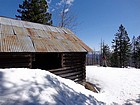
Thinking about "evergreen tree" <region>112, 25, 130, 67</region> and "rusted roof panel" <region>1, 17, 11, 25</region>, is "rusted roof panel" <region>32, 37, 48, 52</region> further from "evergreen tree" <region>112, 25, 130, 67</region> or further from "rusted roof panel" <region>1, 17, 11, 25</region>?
"evergreen tree" <region>112, 25, 130, 67</region>

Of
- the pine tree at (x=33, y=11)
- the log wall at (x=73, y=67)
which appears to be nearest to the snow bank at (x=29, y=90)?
the log wall at (x=73, y=67)

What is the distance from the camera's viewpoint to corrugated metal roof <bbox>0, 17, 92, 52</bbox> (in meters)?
9.07

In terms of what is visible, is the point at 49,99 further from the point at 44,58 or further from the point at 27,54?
the point at 44,58

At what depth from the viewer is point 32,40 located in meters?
10.3

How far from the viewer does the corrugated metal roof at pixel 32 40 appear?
9073 mm

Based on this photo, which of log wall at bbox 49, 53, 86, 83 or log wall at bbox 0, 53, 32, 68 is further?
log wall at bbox 49, 53, 86, 83

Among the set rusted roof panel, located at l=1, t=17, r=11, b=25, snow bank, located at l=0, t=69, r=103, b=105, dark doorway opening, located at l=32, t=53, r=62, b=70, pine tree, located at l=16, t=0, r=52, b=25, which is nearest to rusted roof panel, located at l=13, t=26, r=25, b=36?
rusted roof panel, located at l=1, t=17, r=11, b=25

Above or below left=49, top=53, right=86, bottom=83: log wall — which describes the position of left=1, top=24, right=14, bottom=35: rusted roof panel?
above

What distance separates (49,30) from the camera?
13375mm

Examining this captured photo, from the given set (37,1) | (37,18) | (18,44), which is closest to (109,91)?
(18,44)

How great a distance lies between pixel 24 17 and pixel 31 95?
87.1ft

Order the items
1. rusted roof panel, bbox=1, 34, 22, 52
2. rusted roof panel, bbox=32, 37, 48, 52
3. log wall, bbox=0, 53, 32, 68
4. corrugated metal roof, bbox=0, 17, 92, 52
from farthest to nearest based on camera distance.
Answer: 1. rusted roof panel, bbox=32, 37, 48, 52
2. corrugated metal roof, bbox=0, 17, 92, 52
3. log wall, bbox=0, 53, 32, 68
4. rusted roof panel, bbox=1, 34, 22, 52

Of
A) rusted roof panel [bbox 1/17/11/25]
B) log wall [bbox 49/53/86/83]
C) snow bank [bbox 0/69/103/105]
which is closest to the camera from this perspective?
snow bank [bbox 0/69/103/105]

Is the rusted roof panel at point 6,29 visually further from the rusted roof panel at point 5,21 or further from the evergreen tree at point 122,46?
the evergreen tree at point 122,46
